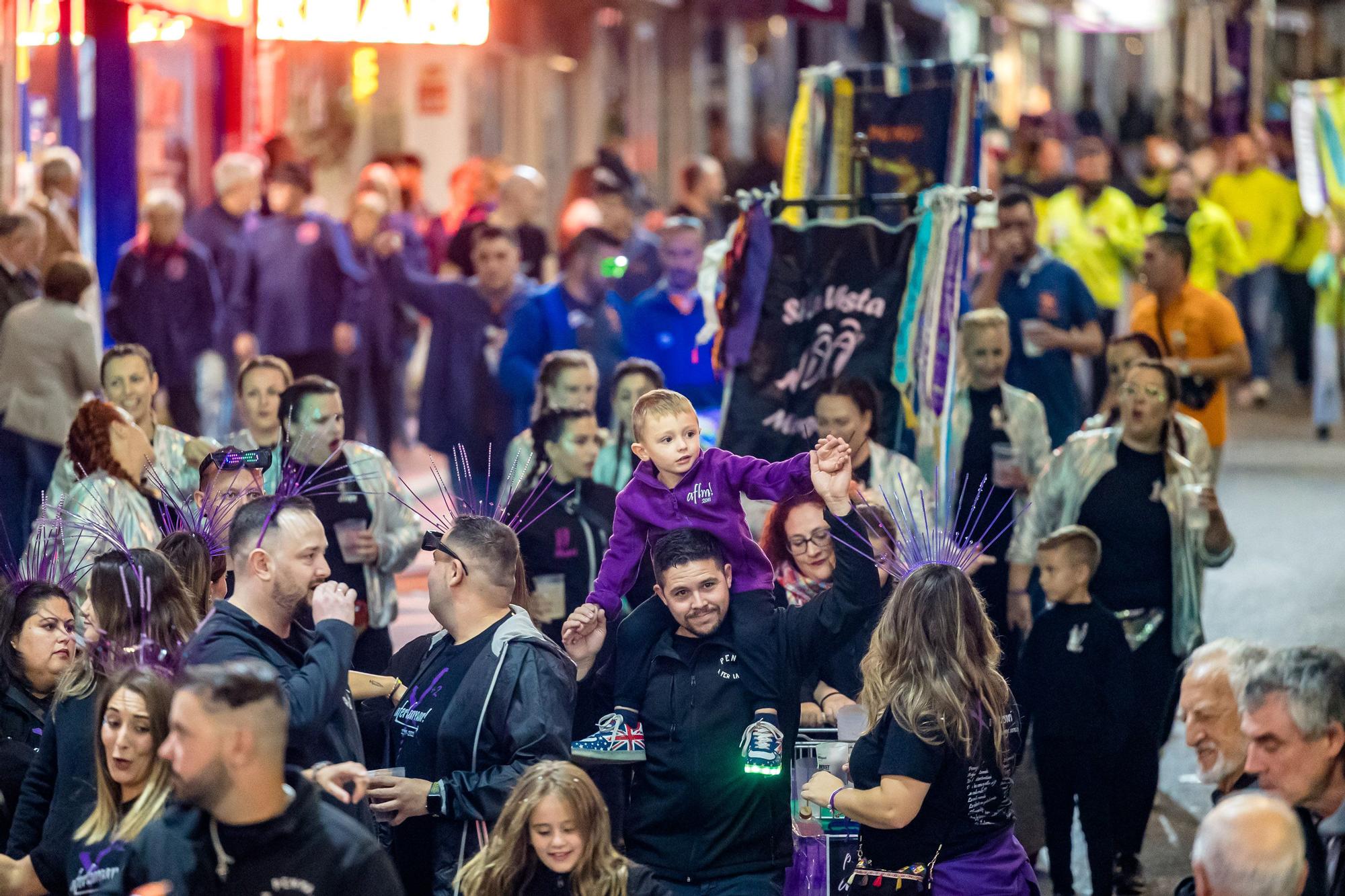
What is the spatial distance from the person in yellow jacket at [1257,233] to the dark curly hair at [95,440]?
13.2 meters

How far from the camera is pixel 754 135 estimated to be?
2556cm

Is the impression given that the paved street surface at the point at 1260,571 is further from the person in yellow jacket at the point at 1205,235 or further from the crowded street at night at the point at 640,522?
the person in yellow jacket at the point at 1205,235

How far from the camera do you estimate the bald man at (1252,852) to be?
3504 mm

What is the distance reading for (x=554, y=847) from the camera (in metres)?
4.33

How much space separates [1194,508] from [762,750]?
2904 millimetres

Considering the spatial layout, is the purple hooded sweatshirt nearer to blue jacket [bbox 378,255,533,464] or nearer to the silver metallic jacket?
the silver metallic jacket

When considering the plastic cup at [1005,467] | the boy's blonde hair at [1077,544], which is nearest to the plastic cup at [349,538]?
the boy's blonde hair at [1077,544]

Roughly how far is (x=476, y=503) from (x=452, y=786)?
1.52m

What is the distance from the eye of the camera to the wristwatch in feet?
15.1

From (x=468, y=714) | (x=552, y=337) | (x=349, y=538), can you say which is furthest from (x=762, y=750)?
(x=552, y=337)

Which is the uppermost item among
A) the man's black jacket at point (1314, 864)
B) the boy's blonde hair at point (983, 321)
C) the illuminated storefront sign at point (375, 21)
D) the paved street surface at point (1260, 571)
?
the illuminated storefront sign at point (375, 21)

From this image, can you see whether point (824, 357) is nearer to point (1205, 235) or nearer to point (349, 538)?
point (349, 538)

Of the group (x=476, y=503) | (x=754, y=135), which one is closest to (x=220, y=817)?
(x=476, y=503)

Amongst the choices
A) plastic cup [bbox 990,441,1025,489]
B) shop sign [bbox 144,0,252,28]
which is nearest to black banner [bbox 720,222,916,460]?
plastic cup [bbox 990,441,1025,489]
